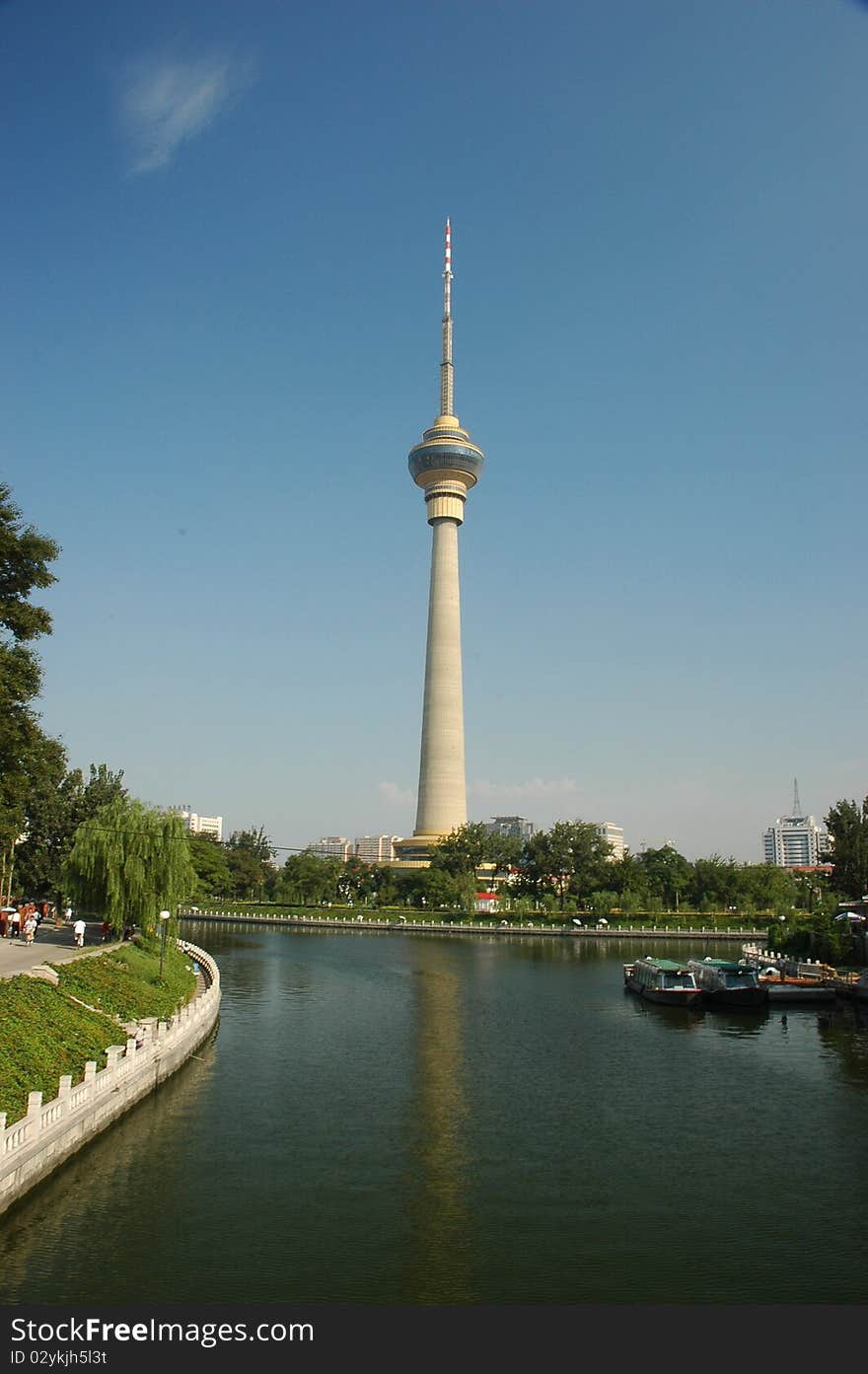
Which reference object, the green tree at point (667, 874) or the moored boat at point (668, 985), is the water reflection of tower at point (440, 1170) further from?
the green tree at point (667, 874)

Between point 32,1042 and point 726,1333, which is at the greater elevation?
point 32,1042

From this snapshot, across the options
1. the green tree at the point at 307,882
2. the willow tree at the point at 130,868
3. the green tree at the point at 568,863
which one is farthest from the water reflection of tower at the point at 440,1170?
the green tree at the point at 307,882

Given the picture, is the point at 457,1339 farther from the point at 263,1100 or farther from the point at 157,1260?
the point at 263,1100

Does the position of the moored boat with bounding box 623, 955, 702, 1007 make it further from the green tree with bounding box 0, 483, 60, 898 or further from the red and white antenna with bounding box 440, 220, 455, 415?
the red and white antenna with bounding box 440, 220, 455, 415

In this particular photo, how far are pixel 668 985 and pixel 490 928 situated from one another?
4768cm

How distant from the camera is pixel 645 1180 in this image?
1814 cm

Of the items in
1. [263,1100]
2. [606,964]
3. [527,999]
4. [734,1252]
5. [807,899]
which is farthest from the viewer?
[807,899]

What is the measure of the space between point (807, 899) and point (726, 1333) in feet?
300

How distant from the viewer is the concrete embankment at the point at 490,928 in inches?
3253

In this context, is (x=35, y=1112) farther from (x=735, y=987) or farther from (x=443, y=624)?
(x=443, y=624)

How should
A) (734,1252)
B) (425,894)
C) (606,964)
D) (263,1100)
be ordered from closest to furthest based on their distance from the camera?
(734,1252)
(263,1100)
(606,964)
(425,894)

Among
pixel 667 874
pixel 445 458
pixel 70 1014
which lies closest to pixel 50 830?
pixel 70 1014

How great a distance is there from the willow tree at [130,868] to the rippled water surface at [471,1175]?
21.2 ft

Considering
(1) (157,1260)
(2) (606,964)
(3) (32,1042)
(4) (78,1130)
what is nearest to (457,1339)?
(1) (157,1260)
